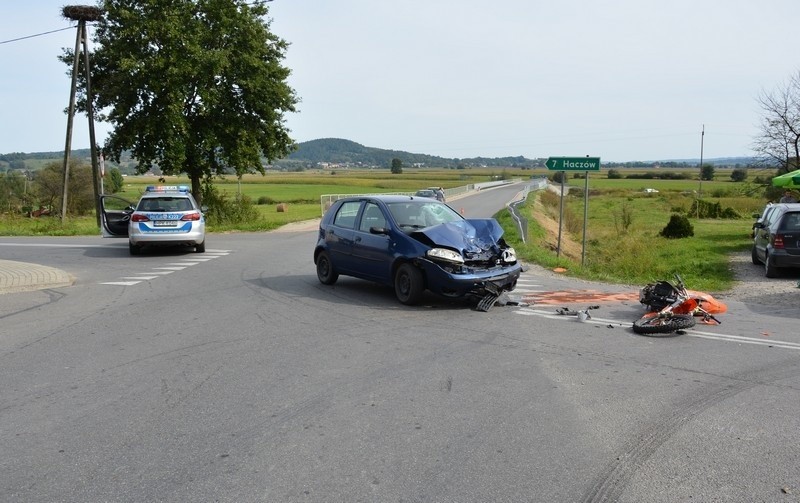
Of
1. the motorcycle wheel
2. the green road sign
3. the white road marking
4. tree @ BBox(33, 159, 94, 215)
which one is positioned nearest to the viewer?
the motorcycle wheel

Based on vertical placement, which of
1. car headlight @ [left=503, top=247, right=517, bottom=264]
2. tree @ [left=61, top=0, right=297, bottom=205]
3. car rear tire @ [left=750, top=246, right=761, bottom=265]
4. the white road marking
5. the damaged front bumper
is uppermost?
tree @ [left=61, top=0, right=297, bottom=205]

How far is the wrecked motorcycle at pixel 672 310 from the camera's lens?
8484 millimetres

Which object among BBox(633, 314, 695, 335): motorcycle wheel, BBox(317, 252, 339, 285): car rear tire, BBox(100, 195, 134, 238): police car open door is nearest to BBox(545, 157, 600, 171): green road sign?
BBox(317, 252, 339, 285): car rear tire

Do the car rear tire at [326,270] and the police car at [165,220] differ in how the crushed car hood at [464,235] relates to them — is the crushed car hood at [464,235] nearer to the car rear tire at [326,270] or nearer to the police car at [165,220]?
the car rear tire at [326,270]

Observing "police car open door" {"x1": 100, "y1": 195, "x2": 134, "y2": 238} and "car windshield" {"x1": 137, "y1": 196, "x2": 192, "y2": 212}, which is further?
"police car open door" {"x1": 100, "y1": 195, "x2": 134, "y2": 238}

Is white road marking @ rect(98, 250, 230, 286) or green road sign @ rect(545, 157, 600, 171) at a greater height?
green road sign @ rect(545, 157, 600, 171)

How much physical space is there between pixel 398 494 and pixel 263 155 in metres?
29.7

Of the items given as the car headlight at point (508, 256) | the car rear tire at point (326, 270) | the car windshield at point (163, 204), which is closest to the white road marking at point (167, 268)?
the car windshield at point (163, 204)

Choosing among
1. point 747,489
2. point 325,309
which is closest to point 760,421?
point 747,489

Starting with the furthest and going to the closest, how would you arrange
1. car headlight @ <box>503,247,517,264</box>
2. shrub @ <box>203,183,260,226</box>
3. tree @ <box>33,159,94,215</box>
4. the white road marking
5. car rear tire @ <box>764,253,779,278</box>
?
tree @ <box>33,159,94,215</box> < shrub @ <box>203,183,260,226</box> < car rear tire @ <box>764,253,779,278</box> < the white road marking < car headlight @ <box>503,247,517,264</box>

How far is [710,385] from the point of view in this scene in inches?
248

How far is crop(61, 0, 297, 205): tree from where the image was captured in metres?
28.6

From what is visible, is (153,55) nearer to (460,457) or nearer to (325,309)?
(325,309)

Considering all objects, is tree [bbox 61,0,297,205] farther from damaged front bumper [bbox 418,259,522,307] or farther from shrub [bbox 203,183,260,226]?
damaged front bumper [bbox 418,259,522,307]
